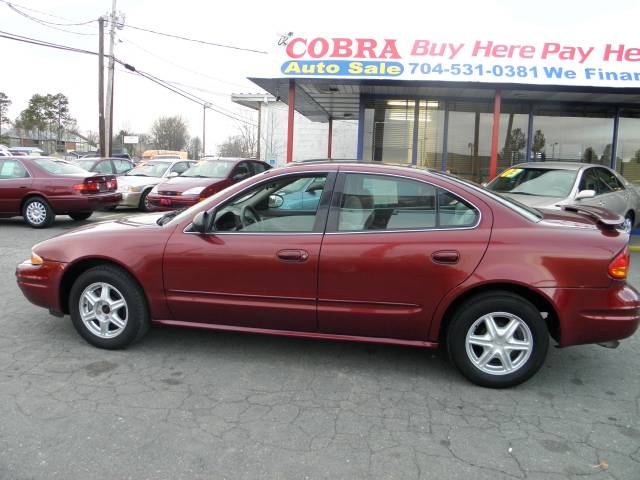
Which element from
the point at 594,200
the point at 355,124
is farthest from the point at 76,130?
the point at 594,200

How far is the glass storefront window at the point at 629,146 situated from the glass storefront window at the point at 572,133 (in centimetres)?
29

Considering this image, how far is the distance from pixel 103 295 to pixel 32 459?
1573mm

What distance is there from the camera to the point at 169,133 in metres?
83.8

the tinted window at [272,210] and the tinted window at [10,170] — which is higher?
the tinted window at [10,170]

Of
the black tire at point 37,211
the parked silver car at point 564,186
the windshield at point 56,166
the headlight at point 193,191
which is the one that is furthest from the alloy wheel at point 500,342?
the windshield at point 56,166

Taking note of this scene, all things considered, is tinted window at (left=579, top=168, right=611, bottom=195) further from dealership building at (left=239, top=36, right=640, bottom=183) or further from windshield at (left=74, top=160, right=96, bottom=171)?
windshield at (left=74, top=160, right=96, bottom=171)

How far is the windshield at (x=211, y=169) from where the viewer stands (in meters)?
11.8

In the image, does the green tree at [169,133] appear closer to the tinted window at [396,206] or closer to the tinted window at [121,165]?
the tinted window at [121,165]

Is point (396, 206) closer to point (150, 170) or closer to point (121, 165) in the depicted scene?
point (150, 170)

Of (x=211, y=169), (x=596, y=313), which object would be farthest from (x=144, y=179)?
(x=596, y=313)

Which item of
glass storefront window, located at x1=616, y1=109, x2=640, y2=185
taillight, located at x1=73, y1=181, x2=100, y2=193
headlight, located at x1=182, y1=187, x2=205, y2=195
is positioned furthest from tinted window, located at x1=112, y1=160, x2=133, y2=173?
glass storefront window, located at x1=616, y1=109, x2=640, y2=185

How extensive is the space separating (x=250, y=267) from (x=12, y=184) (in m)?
8.93

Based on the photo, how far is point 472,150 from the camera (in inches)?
559

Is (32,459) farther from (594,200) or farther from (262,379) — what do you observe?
(594,200)
